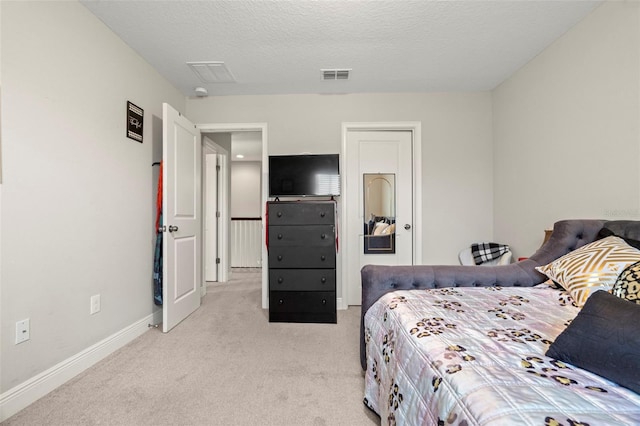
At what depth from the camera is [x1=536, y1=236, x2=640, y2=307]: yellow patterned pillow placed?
1.22m

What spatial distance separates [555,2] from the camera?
5.79 feet

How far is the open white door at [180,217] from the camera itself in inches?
93.0

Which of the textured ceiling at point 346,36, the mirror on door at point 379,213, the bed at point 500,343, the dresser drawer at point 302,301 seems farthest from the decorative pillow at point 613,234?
the dresser drawer at point 302,301

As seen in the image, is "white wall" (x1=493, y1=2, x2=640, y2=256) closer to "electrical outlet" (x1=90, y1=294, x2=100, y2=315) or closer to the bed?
the bed

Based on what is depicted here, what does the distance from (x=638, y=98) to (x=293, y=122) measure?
263 cm

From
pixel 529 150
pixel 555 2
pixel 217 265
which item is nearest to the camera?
pixel 555 2

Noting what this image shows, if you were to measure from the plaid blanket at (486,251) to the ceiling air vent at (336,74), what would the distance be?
7.23ft

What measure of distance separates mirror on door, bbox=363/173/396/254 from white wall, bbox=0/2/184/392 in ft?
7.34

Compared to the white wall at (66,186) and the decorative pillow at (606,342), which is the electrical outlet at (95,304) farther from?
the decorative pillow at (606,342)

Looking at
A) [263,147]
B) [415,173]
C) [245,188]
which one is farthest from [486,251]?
[245,188]

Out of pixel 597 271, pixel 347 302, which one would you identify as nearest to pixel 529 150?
pixel 597 271

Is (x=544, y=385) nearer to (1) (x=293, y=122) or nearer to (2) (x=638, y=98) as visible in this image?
(2) (x=638, y=98)

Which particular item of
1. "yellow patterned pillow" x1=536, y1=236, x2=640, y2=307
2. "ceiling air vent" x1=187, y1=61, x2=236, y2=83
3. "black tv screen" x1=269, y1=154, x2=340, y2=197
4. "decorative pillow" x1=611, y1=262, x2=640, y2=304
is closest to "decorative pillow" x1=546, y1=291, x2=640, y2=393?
"decorative pillow" x1=611, y1=262, x2=640, y2=304

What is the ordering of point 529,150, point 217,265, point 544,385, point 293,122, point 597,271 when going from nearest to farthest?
point 544,385
point 597,271
point 529,150
point 293,122
point 217,265
